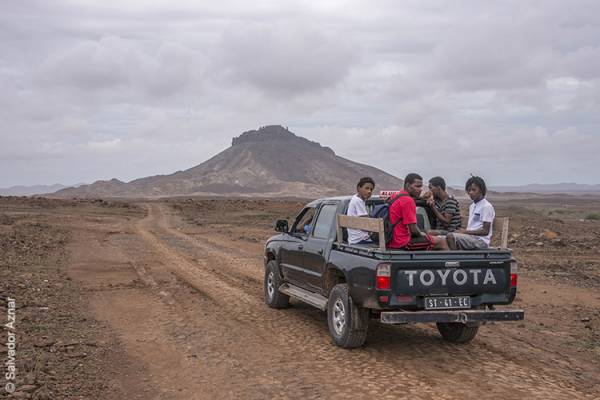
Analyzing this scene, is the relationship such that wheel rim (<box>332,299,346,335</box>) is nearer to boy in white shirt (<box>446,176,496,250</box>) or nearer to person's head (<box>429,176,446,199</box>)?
boy in white shirt (<box>446,176,496,250</box>)

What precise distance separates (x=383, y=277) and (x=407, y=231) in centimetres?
95

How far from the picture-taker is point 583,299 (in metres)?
11.5

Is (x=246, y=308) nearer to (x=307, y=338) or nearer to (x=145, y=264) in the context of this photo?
(x=307, y=338)

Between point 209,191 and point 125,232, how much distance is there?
154404 mm

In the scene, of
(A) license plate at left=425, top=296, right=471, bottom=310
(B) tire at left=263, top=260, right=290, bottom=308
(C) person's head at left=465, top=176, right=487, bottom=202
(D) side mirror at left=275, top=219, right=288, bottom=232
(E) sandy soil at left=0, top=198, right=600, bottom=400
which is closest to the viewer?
(E) sandy soil at left=0, top=198, right=600, bottom=400

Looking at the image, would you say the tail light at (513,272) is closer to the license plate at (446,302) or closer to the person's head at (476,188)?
the license plate at (446,302)

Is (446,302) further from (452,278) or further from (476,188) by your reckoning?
(476,188)

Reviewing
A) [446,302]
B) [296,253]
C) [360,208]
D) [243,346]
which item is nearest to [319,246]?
[360,208]

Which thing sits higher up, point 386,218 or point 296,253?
point 386,218

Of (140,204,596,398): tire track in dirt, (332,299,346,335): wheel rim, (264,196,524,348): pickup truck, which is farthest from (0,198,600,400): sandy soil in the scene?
(264,196,524,348): pickup truck

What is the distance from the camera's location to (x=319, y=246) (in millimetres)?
8383

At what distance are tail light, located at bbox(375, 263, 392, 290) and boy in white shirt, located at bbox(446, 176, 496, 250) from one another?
121 centimetres

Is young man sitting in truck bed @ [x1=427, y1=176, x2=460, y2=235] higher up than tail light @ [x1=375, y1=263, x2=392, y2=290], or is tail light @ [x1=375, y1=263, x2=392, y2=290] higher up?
young man sitting in truck bed @ [x1=427, y1=176, x2=460, y2=235]

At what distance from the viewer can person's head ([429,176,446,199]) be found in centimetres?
860
